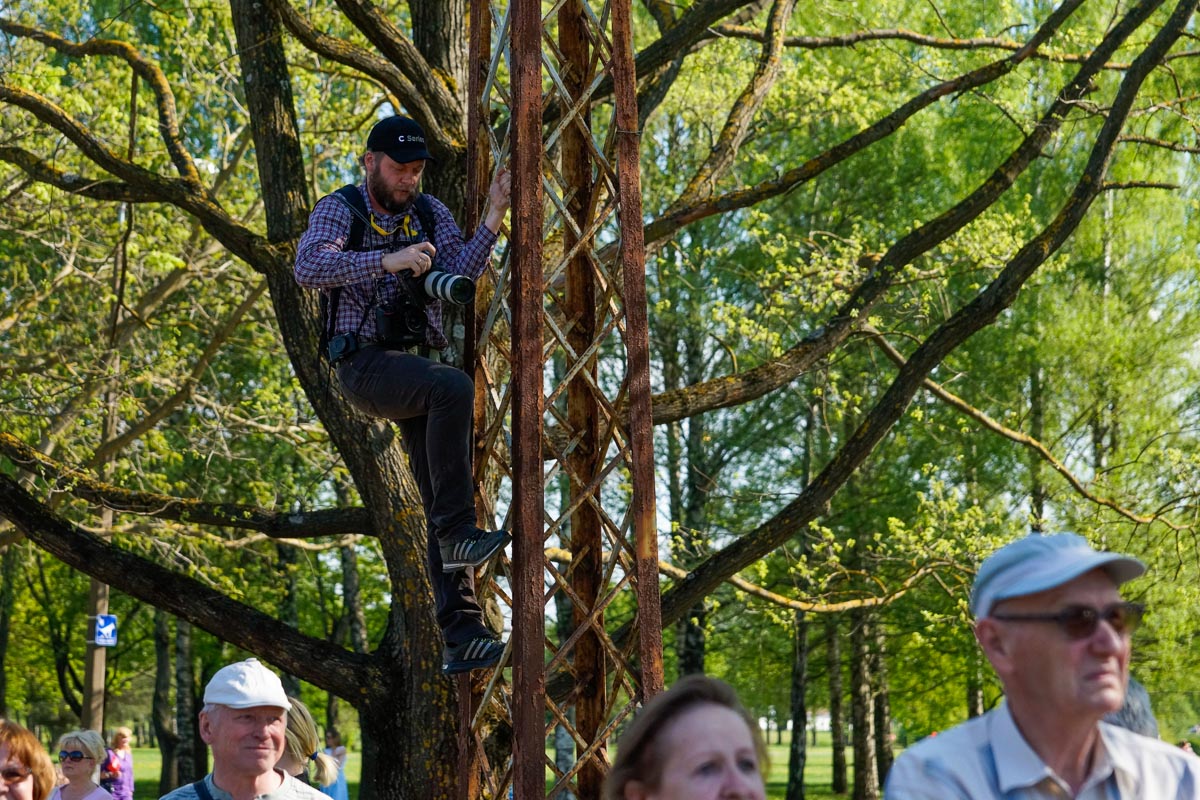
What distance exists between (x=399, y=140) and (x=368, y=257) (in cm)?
49

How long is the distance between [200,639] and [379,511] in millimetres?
30346

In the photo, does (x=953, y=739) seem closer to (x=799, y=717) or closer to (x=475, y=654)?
(x=475, y=654)

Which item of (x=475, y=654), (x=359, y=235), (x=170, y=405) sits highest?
(x=170, y=405)

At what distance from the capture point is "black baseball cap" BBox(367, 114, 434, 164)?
6090mm

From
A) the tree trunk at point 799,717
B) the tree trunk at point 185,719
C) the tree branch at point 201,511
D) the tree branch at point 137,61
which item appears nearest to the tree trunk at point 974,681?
the tree trunk at point 799,717

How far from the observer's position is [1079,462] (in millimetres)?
28703

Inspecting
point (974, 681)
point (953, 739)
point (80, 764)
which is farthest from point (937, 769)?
point (974, 681)

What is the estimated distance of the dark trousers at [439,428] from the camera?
6148 mm

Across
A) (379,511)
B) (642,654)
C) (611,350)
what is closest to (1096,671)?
(642,654)

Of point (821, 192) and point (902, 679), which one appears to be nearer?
point (821, 192)

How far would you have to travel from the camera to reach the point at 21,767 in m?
4.86

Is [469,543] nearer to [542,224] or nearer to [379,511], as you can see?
[542,224]

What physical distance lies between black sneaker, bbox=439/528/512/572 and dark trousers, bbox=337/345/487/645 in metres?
0.07

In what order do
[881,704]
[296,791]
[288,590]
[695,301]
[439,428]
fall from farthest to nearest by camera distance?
[881,704]
[288,590]
[695,301]
[439,428]
[296,791]
